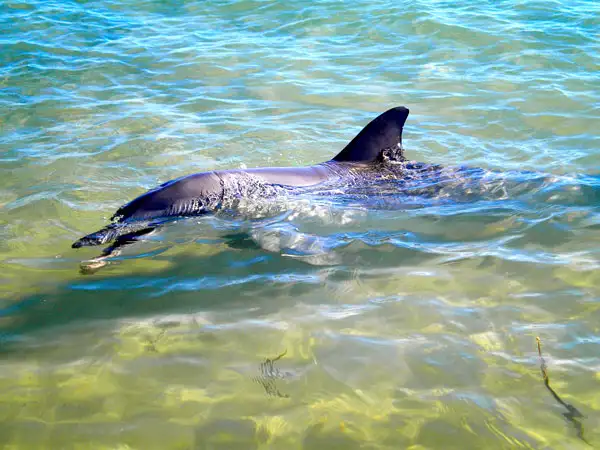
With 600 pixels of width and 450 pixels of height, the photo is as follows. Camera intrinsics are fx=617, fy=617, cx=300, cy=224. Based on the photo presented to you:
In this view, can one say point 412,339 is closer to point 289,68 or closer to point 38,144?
point 38,144

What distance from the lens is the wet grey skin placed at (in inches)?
222

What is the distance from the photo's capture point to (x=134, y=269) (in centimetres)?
516

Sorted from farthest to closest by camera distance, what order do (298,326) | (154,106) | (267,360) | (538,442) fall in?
(154,106), (298,326), (267,360), (538,442)

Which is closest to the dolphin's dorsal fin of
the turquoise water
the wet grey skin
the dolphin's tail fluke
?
the wet grey skin

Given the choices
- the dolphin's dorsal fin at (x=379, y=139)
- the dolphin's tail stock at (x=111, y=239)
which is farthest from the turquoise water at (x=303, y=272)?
the dolphin's dorsal fin at (x=379, y=139)

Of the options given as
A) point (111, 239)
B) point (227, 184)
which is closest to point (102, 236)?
point (111, 239)

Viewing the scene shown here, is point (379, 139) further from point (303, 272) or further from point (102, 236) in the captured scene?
point (102, 236)

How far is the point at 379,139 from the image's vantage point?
704 centimetres

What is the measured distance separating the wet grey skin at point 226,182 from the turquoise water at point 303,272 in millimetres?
180

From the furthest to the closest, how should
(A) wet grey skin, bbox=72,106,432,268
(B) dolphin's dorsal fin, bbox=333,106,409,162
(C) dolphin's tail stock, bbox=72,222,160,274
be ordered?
(B) dolphin's dorsal fin, bbox=333,106,409,162, (A) wet grey skin, bbox=72,106,432,268, (C) dolphin's tail stock, bbox=72,222,160,274

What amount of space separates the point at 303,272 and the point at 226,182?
1.66 meters

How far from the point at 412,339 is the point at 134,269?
7.91 ft

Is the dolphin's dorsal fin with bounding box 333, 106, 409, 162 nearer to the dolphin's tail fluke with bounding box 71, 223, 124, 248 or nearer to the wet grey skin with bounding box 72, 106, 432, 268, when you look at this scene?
the wet grey skin with bounding box 72, 106, 432, 268

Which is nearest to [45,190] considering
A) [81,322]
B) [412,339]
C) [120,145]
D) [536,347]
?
[120,145]
